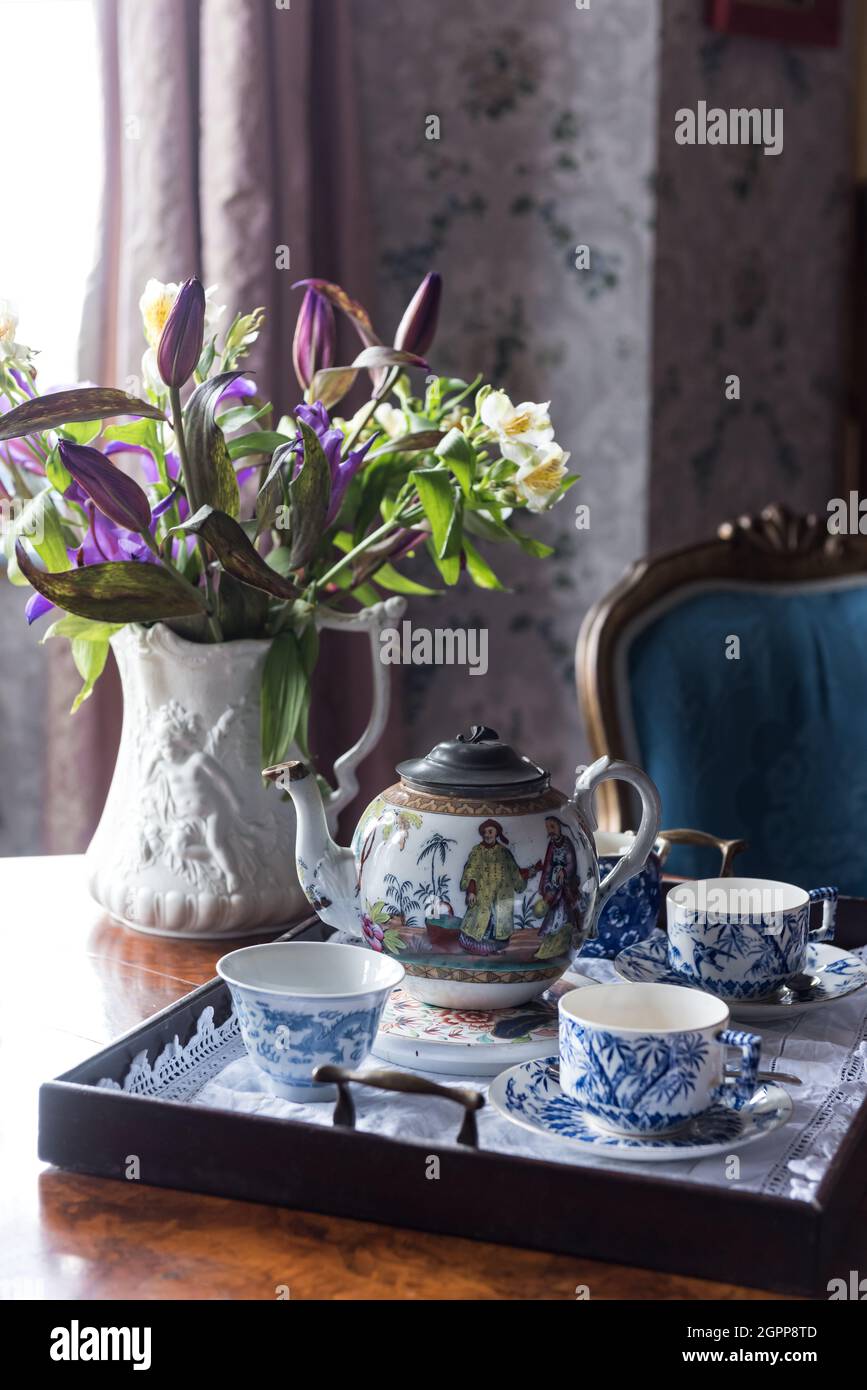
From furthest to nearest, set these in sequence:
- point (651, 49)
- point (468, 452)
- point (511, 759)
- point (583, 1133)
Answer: point (651, 49)
point (468, 452)
point (511, 759)
point (583, 1133)

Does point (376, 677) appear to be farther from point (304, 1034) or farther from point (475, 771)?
point (304, 1034)

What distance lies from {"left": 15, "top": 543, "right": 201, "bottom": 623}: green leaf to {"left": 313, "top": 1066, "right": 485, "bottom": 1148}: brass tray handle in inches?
15.9

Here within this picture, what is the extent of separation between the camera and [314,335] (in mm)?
1115

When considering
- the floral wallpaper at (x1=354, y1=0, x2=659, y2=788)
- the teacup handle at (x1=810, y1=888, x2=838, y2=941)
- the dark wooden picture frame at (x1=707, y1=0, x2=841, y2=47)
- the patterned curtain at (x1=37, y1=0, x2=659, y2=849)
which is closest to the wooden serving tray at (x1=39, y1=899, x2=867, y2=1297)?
the teacup handle at (x1=810, y1=888, x2=838, y2=941)

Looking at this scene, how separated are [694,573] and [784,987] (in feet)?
2.61

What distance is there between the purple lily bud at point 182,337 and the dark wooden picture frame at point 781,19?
4.99 feet

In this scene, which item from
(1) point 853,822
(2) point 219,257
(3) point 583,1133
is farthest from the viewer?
(2) point 219,257

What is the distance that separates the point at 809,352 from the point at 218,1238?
2105mm

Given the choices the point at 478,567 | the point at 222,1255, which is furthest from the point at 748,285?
the point at 222,1255

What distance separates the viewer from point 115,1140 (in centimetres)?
70

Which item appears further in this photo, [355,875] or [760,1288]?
[355,875]

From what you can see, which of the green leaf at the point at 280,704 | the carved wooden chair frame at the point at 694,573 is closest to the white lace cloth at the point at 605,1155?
the green leaf at the point at 280,704
